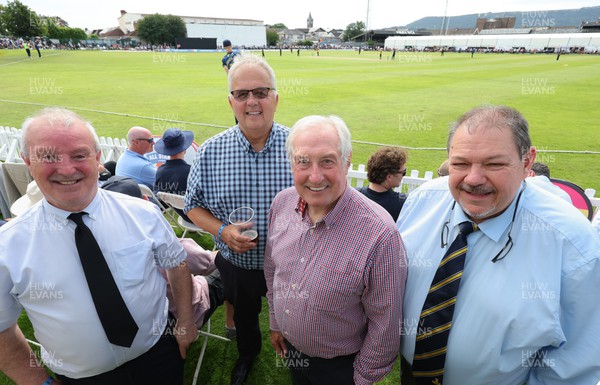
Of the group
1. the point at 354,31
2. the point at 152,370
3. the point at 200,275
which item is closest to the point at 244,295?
the point at 200,275

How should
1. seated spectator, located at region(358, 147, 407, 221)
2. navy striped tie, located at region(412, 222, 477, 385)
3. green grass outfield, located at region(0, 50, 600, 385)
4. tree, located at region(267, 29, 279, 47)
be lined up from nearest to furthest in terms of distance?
1. navy striped tie, located at region(412, 222, 477, 385)
2. seated spectator, located at region(358, 147, 407, 221)
3. green grass outfield, located at region(0, 50, 600, 385)
4. tree, located at region(267, 29, 279, 47)

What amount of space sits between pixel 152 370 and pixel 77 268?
986 millimetres

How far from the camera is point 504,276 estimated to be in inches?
64.8

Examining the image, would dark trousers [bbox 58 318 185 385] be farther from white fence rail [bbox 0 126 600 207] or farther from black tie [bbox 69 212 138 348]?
white fence rail [bbox 0 126 600 207]

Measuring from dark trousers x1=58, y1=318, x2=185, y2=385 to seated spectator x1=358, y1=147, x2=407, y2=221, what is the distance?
2.56 meters

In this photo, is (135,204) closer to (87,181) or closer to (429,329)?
(87,181)

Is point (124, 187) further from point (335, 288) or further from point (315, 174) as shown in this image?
point (335, 288)

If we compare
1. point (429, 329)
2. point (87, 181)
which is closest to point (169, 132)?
point (87, 181)

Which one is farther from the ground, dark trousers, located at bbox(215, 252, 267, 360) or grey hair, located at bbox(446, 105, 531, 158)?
grey hair, located at bbox(446, 105, 531, 158)

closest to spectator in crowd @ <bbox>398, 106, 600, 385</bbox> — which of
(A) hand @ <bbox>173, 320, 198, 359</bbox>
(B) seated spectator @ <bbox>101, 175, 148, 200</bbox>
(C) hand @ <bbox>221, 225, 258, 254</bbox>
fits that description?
(C) hand @ <bbox>221, 225, 258, 254</bbox>

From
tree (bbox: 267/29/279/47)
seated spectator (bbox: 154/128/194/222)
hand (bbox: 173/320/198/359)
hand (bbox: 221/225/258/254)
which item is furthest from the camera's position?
tree (bbox: 267/29/279/47)

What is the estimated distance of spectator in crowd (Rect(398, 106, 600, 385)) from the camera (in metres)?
1.56

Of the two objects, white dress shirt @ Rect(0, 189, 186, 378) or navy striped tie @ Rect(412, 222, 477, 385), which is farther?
white dress shirt @ Rect(0, 189, 186, 378)

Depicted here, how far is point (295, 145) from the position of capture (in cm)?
188
